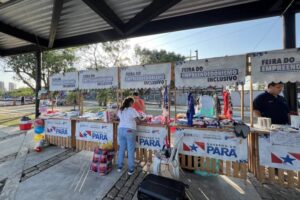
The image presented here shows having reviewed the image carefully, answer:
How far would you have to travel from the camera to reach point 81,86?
4.74m

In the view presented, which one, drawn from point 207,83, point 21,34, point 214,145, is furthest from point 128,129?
point 21,34

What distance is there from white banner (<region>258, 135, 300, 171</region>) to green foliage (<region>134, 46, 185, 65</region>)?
21.5 meters

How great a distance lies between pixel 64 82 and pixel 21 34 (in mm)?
1650

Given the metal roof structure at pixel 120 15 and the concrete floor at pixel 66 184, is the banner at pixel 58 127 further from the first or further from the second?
the metal roof structure at pixel 120 15

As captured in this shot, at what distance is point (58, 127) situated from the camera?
5.05 m

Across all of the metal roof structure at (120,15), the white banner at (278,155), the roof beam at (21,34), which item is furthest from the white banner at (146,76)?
the roof beam at (21,34)

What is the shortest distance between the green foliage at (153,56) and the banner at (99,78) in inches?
753

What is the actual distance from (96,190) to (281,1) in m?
4.81

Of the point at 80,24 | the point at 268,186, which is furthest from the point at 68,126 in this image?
the point at 268,186

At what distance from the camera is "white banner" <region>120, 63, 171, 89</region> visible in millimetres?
3615

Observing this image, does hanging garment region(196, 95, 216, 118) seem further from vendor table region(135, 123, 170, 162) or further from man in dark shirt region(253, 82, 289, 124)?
vendor table region(135, 123, 170, 162)

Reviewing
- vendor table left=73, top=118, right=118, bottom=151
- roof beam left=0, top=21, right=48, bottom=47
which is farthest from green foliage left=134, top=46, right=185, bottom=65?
vendor table left=73, top=118, right=118, bottom=151

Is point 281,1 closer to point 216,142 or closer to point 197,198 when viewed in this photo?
point 216,142

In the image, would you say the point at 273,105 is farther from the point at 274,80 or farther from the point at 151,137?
the point at 151,137
